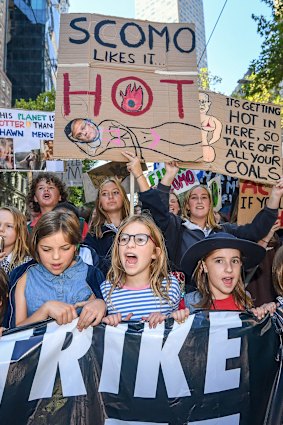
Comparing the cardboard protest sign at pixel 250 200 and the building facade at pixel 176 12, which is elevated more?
the building facade at pixel 176 12

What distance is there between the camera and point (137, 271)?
2766mm

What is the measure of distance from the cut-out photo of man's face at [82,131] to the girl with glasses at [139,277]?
933 mm

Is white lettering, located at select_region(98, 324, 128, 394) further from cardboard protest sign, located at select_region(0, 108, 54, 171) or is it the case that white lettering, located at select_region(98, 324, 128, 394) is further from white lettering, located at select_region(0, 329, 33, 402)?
cardboard protest sign, located at select_region(0, 108, 54, 171)

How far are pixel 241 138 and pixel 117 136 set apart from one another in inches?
50.1

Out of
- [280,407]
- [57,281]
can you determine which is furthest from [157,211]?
[280,407]

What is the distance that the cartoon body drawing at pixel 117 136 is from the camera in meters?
3.49

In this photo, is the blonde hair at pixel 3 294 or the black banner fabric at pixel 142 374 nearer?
the black banner fabric at pixel 142 374

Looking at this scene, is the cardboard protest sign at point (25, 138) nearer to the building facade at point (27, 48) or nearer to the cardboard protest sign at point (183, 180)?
the cardboard protest sign at point (183, 180)

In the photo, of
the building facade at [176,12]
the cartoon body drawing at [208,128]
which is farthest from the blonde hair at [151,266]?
the building facade at [176,12]

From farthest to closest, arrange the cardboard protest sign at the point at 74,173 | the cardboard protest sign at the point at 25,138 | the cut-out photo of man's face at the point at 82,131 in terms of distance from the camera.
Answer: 1. the cardboard protest sign at the point at 74,173
2. the cardboard protest sign at the point at 25,138
3. the cut-out photo of man's face at the point at 82,131

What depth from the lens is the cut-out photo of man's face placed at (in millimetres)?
3477

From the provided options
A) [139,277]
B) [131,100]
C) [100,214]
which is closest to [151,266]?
[139,277]

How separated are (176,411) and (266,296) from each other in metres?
1.94

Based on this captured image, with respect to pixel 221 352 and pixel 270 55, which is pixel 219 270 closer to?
pixel 221 352
